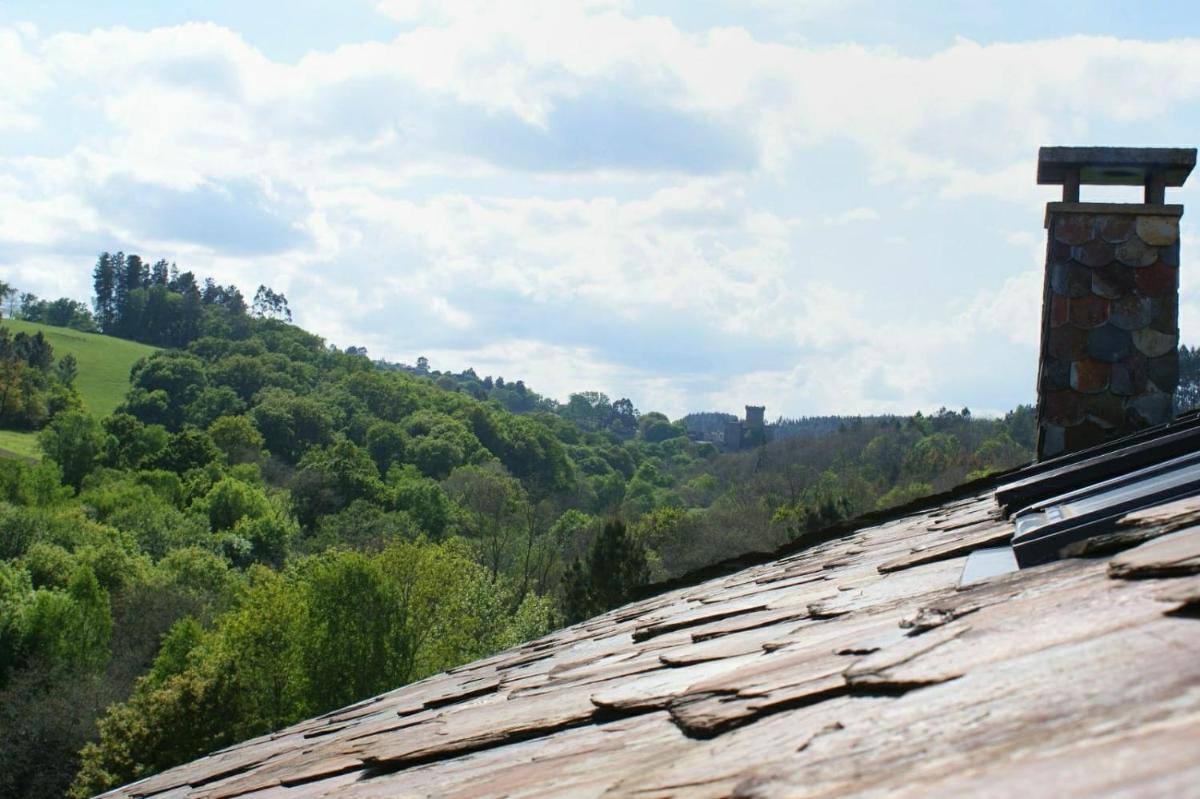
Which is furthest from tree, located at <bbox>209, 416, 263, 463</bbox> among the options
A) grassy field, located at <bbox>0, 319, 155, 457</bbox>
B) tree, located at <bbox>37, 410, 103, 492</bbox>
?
grassy field, located at <bbox>0, 319, 155, 457</bbox>

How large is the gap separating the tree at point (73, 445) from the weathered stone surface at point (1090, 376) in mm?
76939

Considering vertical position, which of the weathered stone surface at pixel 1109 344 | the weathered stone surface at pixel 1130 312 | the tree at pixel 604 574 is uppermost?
the weathered stone surface at pixel 1130 312

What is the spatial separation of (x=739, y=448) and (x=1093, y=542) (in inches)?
6094

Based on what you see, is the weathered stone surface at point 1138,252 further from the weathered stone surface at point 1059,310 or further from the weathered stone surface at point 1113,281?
the weathered stone surface at point 1059,310

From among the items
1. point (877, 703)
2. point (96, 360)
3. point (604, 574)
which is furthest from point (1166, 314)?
point (96, 360)

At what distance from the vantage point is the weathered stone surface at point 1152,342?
6383mm

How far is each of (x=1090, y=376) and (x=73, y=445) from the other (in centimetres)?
7825

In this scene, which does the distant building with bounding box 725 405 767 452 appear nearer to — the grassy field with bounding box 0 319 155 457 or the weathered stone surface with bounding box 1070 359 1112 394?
the grassy field with bounding box 0 319 155 457

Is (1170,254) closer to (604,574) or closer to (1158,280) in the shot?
(1158,280)

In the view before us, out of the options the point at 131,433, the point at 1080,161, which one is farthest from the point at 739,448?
the point at 1080,161

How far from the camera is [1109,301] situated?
6.44m

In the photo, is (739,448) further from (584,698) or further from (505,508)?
(584,698)

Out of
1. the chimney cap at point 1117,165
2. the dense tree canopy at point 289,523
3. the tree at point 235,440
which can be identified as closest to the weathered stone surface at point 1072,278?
the chimney cap at point 1117,165

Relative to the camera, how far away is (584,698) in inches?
106
